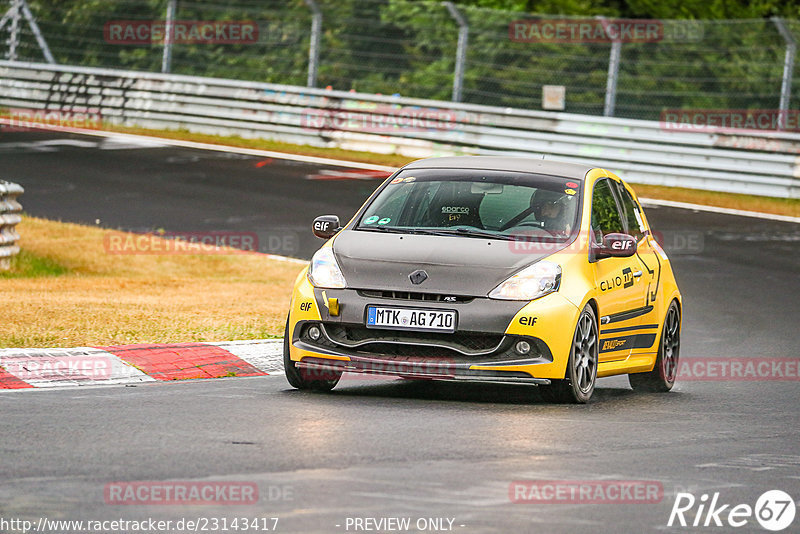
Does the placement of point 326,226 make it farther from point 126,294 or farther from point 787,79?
point 787,79

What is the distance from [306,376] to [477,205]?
1677mm

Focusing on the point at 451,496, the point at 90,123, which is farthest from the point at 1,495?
the point at 90,123

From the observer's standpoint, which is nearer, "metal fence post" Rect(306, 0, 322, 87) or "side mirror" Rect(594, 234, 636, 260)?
"side mirror" Rect(594, 234, 636, 260)

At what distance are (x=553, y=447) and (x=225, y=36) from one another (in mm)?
24820

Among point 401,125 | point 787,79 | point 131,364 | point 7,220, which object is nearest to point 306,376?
point 131,364

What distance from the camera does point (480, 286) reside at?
928 cm

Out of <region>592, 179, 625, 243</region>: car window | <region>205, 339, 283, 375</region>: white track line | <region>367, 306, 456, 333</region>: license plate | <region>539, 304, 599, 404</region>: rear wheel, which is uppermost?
<region>592, 179, 625, 243</region>: car window

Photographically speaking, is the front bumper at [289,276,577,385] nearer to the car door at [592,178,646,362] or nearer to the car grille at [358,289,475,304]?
the car grille at [358,289,475,304]

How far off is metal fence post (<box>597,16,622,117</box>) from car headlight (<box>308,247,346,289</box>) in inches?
638

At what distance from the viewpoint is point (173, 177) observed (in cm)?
2427

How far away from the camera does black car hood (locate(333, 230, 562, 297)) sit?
930 centimetres

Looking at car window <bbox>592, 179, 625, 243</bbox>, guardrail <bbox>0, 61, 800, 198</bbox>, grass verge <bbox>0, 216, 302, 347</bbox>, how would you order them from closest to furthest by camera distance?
car window <bbox>592, 179, 625, 243</bbox> < grass verge <bbox>0, 216, 302, 347</bbox> < guardrail <bbox>0, 61, 800, 198</bbox>

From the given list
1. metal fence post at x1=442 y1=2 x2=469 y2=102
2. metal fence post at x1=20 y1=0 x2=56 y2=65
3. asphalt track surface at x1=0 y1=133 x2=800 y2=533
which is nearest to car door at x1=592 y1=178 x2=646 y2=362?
asphalt track surface at x1=0 y1=133 x2=800 y2=533

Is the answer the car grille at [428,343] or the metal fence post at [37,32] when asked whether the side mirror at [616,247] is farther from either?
the metal fence post at [37,32]
